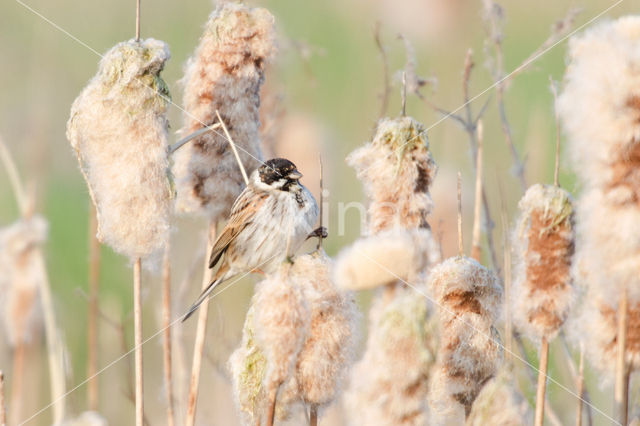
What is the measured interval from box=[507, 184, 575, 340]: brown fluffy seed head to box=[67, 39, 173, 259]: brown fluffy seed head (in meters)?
1.17

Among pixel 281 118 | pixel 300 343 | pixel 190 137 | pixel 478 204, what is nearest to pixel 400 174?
pixel 478 204

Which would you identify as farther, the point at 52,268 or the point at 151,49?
the point at 52,268

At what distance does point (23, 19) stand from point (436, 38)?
3857mm

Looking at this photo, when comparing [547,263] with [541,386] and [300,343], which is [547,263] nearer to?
[541,386]

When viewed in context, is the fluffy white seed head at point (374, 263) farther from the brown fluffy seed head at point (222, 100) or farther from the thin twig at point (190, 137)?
the brown fluffy seed head at point (222, 100)

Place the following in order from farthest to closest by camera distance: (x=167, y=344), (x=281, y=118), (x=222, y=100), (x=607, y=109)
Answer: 1. (x=281, y=118)
2. (x=222, y=100)
3. (x=167, y=344)
4. (x=607, y=109)

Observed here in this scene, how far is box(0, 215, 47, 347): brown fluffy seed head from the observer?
11.0ft

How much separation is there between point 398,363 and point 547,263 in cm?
89

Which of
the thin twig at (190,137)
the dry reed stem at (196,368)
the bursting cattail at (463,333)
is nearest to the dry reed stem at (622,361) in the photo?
the bursting cattail at (463,333)

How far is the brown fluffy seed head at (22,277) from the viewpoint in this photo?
3338mm

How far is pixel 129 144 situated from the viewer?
8.06 ft

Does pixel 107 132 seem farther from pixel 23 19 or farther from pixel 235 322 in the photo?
pixel 23 19

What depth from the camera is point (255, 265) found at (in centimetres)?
364

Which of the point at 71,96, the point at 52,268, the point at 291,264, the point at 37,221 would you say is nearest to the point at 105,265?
the point at 52,268
